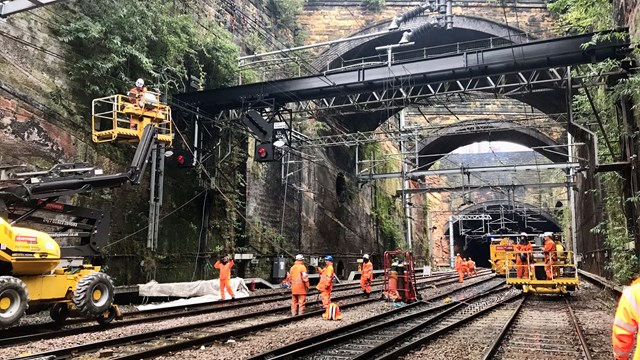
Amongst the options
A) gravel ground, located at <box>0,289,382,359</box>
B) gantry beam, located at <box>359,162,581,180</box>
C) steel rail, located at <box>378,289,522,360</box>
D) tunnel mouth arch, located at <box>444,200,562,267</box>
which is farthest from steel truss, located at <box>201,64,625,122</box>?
tunnel mouth arch, located at <box>444,200,562,267</box>

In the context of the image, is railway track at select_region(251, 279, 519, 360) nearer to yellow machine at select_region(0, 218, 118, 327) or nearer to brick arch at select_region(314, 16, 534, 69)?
yellow machine at select_region(0, 218, 118, 327)

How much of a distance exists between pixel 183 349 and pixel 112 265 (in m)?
6.98

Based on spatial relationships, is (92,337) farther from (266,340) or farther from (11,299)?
(266,340)

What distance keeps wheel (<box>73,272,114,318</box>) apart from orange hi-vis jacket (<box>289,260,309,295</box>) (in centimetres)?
332

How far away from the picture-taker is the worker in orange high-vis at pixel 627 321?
2.96m

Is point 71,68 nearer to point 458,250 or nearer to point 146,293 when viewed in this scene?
point 146,293

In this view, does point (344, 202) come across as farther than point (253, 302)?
Yes

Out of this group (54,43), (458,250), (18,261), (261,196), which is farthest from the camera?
(458,250)

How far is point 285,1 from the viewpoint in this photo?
23625 mm

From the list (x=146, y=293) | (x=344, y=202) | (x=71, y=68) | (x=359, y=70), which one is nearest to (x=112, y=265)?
(x=146, y=293)

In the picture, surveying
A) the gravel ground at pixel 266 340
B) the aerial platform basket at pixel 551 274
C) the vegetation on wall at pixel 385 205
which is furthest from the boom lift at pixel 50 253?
the vegetation on wall at pixel 385 205

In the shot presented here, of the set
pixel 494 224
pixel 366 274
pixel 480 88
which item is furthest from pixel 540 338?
pixel 494 224

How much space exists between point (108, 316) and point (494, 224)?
→ 153ft

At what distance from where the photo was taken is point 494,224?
50.3 meters
